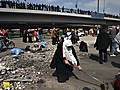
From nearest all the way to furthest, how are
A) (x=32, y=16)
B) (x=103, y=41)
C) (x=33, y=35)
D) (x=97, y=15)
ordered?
(x=103, y=41)
(x=33, y=35)
(x=32, y=16)
(x=97, y=15)

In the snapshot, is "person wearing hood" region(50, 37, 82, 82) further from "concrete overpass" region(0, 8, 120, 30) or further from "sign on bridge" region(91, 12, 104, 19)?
"sign on bridge" region(91, 12, 104, 19)

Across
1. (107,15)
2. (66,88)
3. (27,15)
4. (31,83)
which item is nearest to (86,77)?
(66,88)

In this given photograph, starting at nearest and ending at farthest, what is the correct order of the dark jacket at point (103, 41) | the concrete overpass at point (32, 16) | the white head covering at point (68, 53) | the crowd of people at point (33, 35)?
the white head covering at point (68, 53) < the dark jacket at point (103, 41) < the crowd of people at point (33, 35) < the concrete overpass at point (32, 16)

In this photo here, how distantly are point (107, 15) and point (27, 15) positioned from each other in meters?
26.6

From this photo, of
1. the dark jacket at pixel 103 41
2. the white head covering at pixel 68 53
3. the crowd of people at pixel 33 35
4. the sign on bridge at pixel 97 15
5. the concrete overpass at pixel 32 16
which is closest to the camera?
the white head covering at pixel 68 53

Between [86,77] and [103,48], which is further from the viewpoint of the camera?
[103,48]

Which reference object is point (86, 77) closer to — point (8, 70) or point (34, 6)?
point (8, 70)

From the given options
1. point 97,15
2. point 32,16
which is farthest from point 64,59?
point 97,15

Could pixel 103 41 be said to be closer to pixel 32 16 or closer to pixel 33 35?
pixel 33 35

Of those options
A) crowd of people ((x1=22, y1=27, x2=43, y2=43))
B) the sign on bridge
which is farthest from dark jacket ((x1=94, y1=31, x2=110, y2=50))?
the sign on bridge

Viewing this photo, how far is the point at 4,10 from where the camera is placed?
18.6m

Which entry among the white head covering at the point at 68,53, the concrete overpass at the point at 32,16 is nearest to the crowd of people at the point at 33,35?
the concrete overpass at the point at 32,16

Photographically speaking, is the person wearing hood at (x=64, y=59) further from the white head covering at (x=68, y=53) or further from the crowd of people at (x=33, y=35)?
the crowd of people at (x=33, y=35)

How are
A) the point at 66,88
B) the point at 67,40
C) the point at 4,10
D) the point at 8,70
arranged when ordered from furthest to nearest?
the point at 4,10
the point at 8,70
the point at 67,40
the point at 66,88
